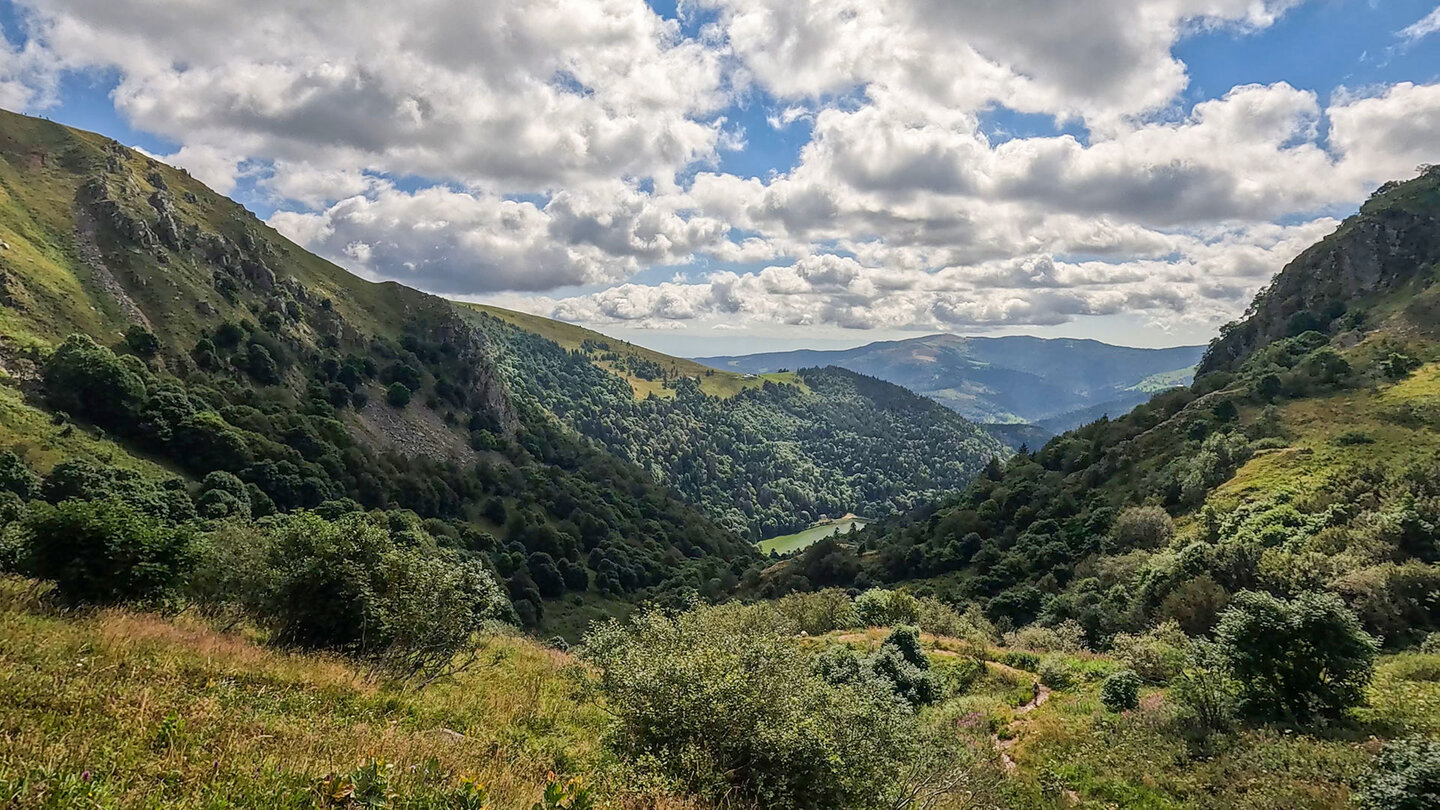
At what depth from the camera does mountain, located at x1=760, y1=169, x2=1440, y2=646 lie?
1369 inches

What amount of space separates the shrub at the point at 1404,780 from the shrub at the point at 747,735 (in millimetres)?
9291

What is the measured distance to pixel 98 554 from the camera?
1484 cm

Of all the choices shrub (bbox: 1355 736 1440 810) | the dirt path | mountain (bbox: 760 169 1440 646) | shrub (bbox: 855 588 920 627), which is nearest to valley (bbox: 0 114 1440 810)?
shrub (bbox: 1355 736 1440 810)

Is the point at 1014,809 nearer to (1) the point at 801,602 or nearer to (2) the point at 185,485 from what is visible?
(1) the point at 801,602

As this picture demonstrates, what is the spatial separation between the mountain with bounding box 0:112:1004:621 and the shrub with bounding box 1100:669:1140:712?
226 ft

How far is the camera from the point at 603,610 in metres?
93.9

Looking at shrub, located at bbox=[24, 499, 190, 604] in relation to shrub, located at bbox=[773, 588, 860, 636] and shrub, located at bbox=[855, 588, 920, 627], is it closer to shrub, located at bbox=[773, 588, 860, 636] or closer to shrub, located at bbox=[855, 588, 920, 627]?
shrub, located at bbox=[773, 588, 860, 636]

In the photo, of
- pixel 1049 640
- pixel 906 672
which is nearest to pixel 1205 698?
pixel 906 672

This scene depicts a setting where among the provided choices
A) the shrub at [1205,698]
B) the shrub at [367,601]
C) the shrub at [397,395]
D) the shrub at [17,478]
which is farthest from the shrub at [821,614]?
the shrub at [397,395]

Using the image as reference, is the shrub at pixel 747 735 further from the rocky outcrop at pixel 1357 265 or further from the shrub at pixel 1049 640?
the rocky outcrop at pixel 1357 265

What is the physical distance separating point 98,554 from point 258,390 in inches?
3620

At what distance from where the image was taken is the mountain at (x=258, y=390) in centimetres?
6197

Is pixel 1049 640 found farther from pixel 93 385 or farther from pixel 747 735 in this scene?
pixel 93 385

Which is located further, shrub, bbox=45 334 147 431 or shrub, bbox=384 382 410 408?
shrub, bbox=384 382 410 408
